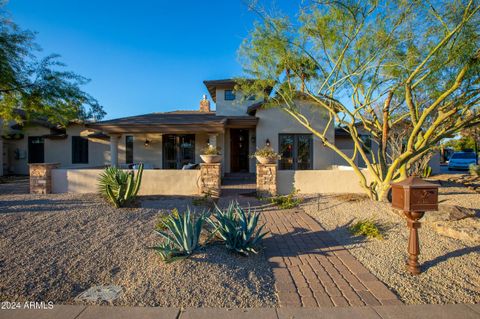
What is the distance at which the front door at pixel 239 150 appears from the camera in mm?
15234

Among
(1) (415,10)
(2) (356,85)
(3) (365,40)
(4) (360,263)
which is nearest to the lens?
(4) (360,263)

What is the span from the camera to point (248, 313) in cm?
283

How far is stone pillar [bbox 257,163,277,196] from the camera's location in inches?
365

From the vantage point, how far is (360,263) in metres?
4.06

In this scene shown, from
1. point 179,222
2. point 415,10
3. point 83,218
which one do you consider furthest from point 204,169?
point 415,10

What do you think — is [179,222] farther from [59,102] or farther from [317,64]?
[59,102]

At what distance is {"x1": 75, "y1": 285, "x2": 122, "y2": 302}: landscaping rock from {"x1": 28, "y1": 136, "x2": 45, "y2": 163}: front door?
1764cm

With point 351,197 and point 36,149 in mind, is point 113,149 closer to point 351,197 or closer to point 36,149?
point 36,149

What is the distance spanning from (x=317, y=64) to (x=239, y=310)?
816 centimetres

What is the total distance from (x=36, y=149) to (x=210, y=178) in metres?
14.7

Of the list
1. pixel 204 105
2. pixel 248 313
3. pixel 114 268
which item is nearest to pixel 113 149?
pixel 204 105

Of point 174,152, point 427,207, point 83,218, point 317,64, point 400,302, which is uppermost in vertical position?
point 317,64

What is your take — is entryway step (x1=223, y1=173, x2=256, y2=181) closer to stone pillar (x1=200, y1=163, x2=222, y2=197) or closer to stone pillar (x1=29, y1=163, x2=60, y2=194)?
stone pillar (x1=200, y1=163, x2=222, y2=197)

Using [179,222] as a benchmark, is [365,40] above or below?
above
